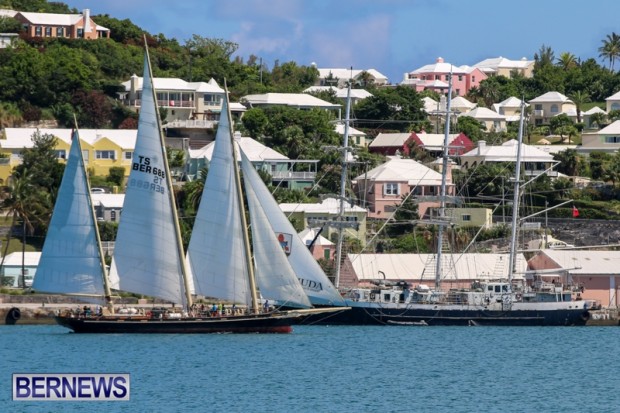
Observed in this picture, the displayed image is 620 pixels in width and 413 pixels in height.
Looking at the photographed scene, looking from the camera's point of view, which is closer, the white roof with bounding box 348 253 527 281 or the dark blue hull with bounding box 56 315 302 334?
the dark blue hull with bounding box 56 315 302 334

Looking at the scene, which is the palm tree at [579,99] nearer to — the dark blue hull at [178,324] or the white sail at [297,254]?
the white sail at [297,254]

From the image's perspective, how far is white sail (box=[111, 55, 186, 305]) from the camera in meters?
76.4

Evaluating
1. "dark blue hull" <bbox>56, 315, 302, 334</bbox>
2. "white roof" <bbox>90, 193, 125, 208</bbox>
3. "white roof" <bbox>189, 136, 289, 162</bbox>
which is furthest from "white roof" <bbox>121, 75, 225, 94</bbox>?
"dark blue hull" <bbox>56, 315, 302, 334</bbox>

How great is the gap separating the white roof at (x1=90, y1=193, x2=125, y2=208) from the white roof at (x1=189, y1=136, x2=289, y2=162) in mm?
12330

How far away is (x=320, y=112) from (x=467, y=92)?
2011 inches

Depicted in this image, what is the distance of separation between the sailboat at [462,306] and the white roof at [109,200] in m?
23.2

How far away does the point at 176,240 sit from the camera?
253 ft

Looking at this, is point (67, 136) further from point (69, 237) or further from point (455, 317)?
point (69, 237)

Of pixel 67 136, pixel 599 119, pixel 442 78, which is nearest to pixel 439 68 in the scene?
pixel 442 78

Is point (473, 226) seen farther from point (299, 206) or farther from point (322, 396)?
point (322, 396)

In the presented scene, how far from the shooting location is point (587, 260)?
102 m

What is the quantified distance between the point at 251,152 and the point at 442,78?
227 feet

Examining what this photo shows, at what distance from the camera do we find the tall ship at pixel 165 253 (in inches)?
3000

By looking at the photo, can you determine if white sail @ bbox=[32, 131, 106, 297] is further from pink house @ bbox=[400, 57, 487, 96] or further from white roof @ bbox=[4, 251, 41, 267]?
pink house @ bbox=[400, 57, 487, 96]
